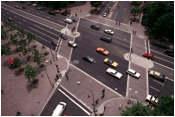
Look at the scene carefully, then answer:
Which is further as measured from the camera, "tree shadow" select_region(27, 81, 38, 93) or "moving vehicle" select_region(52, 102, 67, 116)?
"tree shadow" select_region(27, 81, 38, 93)

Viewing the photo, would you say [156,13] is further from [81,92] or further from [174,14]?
[81,92]

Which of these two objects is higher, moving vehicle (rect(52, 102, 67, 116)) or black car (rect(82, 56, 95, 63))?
black car (rect(82, 56, 95, 63))

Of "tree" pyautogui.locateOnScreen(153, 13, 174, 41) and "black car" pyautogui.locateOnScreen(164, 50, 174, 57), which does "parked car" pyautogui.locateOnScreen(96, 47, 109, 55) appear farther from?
"black car" pyautogui.locateOnScreen(164, 50, 174, 57)

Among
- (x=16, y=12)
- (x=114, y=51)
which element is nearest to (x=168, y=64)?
(x=114, y=51)

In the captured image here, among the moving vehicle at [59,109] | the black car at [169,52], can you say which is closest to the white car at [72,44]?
the moving vehicle at [59,109]

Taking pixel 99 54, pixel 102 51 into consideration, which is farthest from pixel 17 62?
pixel 102 51

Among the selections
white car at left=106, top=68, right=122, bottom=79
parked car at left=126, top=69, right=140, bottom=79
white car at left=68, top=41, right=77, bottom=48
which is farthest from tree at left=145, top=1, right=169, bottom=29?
white car at left=68, top=41, right=77, bottom=48
